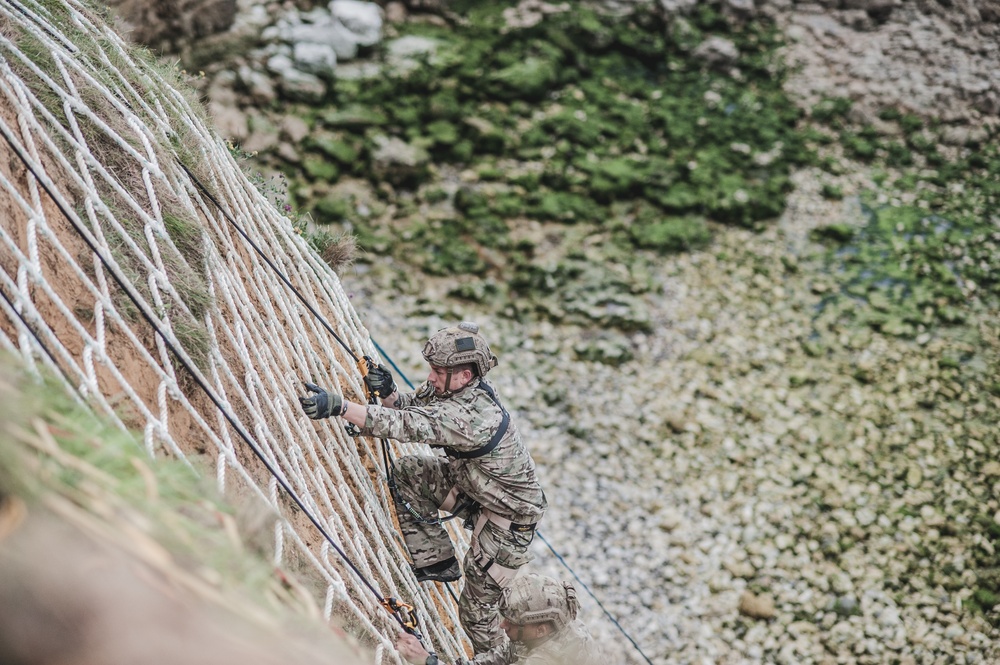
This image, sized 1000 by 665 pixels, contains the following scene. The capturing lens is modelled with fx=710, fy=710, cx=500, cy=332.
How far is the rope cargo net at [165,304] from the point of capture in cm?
187

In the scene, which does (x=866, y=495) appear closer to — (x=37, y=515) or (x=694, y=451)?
(x=694, y=451)

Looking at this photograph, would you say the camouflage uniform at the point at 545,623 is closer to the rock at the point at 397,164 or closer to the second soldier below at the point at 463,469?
the second soldier below at the point at 463,469

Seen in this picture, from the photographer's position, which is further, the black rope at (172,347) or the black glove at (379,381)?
the black glove at (379,381)

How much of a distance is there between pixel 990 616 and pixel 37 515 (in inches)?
243

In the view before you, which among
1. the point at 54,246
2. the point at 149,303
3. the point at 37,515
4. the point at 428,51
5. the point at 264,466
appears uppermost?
the point at 37,515

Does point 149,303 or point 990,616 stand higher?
point 149,303

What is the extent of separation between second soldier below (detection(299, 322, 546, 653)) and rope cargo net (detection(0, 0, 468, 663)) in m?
0.12

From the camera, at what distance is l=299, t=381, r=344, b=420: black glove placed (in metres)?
2.50

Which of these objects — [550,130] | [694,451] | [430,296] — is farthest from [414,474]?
[550,130]

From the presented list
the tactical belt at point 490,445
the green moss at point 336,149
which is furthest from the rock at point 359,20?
the tactical belt at point 490,445

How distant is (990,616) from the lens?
5.11m

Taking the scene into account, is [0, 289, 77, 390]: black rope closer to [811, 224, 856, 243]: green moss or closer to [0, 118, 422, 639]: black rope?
[0, 118, 422, 639]: black rope

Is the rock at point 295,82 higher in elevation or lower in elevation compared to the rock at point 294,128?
higher

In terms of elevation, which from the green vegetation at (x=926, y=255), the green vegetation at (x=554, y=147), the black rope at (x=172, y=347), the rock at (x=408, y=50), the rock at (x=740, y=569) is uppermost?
the black rope at (x=172, y=347)
